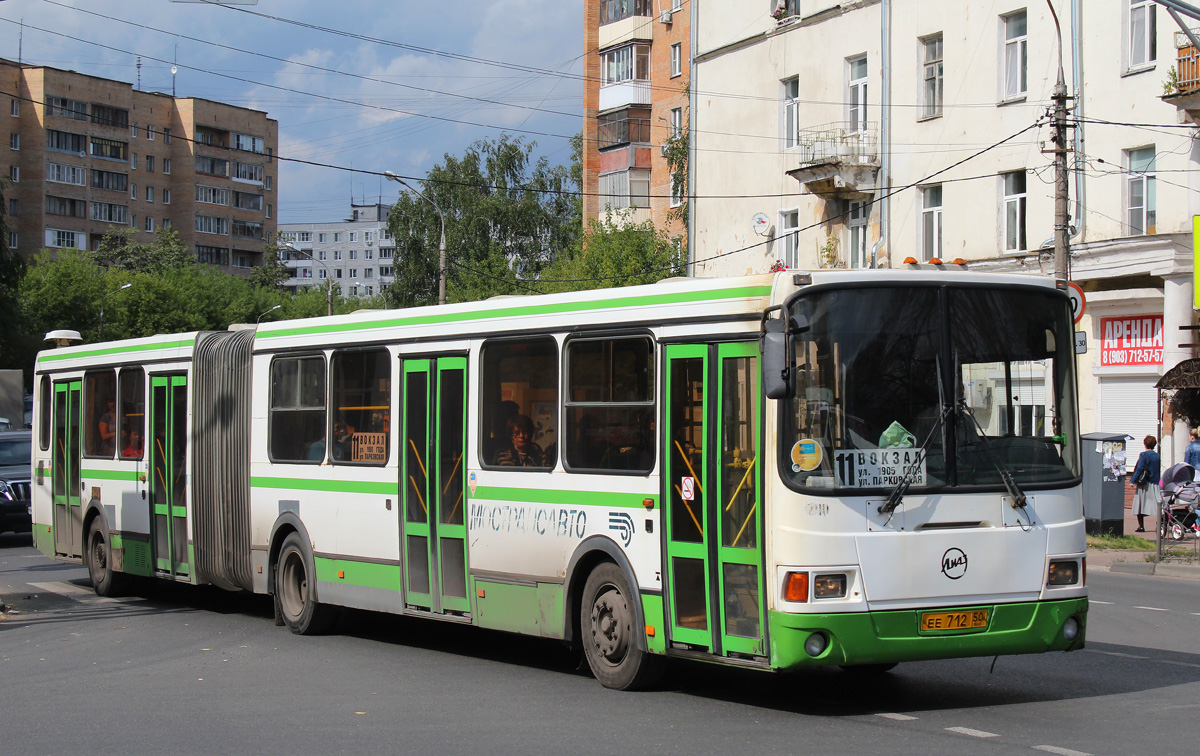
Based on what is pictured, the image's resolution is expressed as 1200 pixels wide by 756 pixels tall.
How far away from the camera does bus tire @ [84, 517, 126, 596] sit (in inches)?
671

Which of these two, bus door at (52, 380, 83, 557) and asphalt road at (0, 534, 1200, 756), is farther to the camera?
bus door at (52, 380, 83, 557)

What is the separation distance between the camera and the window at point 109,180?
97188 mm

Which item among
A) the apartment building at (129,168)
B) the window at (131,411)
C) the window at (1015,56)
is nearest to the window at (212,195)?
the apartment building at (129,168)

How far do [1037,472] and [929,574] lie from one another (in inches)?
40.8

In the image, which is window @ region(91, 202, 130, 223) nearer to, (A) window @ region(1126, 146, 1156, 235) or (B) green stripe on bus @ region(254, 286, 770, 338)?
(A) window @ region(1126, 146, 1156, 235)

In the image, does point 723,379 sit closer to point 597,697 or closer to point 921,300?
point 921,300

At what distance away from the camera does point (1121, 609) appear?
14.5 meters

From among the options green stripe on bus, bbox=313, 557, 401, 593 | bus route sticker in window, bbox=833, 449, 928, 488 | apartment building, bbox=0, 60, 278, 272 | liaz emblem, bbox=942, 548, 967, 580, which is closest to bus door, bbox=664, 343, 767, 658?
bus route sticker in window, bbox=833, 449, 928, 488

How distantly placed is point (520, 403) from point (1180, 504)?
14420 millimetres

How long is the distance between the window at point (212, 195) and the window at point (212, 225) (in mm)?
1224

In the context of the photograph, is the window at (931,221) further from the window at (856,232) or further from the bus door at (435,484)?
the bus door at (435,484)

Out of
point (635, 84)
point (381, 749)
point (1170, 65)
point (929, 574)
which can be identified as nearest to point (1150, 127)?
point (1170, 65)

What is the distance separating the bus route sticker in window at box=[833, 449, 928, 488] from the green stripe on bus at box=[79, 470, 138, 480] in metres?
10.6

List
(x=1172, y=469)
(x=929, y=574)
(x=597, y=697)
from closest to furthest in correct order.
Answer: (x=929, y=574)
(x=597, y=697)
(x=1172, y=469)
